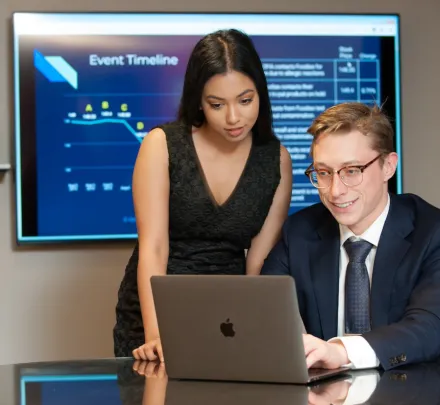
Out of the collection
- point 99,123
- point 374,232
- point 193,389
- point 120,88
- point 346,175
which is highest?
point 120,88

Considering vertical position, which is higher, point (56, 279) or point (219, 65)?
point (219, 65)

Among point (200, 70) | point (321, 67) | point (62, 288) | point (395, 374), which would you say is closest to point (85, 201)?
point (62, 288)

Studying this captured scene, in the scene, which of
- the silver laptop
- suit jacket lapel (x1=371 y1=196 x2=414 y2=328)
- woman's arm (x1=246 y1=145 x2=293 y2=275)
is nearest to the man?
suit jacket lapel (x1=371 y1=196 x2=414 y2=328)

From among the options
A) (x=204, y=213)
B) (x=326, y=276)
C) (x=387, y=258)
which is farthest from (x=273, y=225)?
(x=387, y=258)

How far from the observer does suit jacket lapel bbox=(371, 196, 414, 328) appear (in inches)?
90.5

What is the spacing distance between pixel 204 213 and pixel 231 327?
2.99 ft

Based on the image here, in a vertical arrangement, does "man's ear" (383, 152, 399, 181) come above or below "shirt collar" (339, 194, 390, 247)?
above

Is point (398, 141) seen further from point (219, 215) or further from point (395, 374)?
point (395, 374)

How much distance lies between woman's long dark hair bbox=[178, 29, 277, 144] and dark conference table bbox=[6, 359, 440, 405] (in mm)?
845

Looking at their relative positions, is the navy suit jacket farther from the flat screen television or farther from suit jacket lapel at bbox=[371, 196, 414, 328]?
the flat screen television

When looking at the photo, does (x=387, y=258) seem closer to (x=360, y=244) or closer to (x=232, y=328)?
(x=360, y=244)

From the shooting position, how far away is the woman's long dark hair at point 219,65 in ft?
8.32

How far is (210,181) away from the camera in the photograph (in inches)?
108

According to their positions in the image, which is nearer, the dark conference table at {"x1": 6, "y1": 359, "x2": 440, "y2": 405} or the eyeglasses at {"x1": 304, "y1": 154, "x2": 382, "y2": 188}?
the dark conference table at {"x1": 6, "y1": 359, "x2": 440, "y2": 405}
